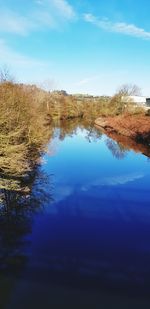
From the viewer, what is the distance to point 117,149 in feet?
123

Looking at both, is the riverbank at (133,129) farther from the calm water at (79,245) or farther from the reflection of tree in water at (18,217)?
the reflection of tree in water at (18,217)

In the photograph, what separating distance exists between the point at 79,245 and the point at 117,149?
84.8 feet

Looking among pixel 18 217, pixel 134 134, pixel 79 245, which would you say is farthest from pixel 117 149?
pixel 79 245

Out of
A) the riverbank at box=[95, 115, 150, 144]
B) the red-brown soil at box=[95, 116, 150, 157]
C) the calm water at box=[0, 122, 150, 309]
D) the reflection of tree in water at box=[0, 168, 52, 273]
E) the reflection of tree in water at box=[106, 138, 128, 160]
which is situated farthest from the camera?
the riverbank at box=[95, 115, 150, 144]

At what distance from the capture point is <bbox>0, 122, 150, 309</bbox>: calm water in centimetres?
920

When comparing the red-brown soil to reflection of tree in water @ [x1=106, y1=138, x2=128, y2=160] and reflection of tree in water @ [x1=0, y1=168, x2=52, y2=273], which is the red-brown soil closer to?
reflection of tree in water @ [x1=106, y1=138, x2=128, y2=160]

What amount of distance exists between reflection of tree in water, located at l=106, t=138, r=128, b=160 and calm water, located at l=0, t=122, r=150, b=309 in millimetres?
9660

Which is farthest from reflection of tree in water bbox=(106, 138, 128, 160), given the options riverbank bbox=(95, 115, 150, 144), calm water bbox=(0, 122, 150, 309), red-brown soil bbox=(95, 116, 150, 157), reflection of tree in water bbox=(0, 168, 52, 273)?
reflection of tree in water bbox=(0, 168, 52, 273)

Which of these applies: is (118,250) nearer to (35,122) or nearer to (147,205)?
(147,205)

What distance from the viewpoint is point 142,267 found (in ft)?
35.7

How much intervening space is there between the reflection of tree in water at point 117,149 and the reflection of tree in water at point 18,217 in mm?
12935

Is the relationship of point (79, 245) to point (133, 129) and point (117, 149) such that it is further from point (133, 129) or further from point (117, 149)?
point (133, 129)

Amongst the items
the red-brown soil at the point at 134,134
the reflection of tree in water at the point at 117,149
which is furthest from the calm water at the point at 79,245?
the red-brown soil at the point at 134,134

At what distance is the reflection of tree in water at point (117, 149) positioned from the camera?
3364 cm
